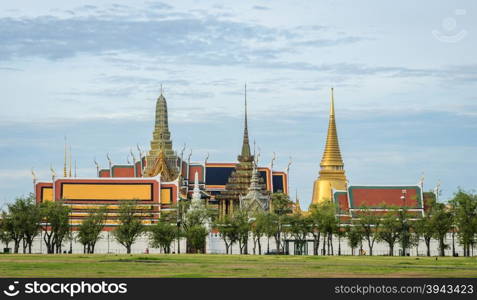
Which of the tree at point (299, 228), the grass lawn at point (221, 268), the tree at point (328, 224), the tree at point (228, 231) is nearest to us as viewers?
the grass lawn at point (221, 268)

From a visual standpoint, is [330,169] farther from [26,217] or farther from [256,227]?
[26,217]

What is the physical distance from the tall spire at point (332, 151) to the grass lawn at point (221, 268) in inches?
2742

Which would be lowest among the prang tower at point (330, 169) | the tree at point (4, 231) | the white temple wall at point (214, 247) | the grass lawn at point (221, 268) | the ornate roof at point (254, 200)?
the grass lawn at point (221, 268)

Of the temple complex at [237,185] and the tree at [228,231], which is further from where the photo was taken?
the temple complex at [237,185]

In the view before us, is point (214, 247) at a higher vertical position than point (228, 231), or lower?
lower

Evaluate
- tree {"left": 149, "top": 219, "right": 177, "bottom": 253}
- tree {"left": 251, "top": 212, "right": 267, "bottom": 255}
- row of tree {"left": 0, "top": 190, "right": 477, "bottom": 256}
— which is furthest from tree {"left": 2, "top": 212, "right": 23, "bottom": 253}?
tree {"left": 251, "top": 212, "right": 267, "bottom": 255}

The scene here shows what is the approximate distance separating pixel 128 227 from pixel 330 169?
49.6 m

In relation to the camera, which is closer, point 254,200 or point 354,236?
point 354,236

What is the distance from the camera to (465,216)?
101 meters

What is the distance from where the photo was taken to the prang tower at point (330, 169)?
148750 millimetres

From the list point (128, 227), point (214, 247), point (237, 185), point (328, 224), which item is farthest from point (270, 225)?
point (237, 185)

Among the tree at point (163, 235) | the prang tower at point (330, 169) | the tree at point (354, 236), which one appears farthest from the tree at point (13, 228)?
the prang tower at point (330, 169)

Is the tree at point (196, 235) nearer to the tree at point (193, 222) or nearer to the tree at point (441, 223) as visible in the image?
the tree at point (193, 222)

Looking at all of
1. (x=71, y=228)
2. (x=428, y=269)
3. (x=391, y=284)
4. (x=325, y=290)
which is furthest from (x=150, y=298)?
(x=71, y=228)
